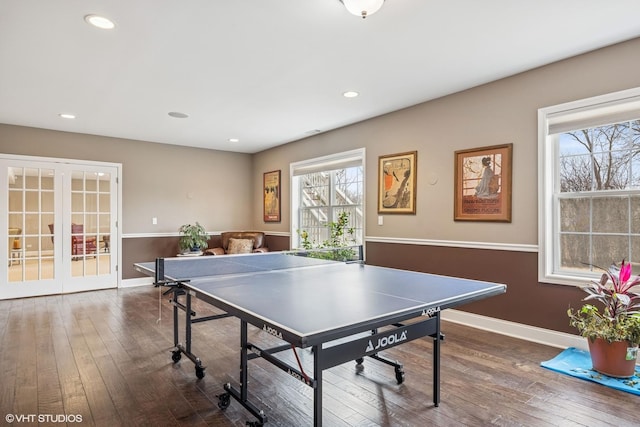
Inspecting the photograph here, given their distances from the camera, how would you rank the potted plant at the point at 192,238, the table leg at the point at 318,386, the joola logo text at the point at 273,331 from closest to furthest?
the joola logo text at the point at 273,331
the table leg at the point at 318,386
the potted plant at the point at 192,238

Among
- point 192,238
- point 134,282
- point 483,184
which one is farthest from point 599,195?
point 134,282

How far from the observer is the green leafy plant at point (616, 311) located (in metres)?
2.56

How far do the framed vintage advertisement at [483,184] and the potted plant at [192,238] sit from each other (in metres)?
4.42

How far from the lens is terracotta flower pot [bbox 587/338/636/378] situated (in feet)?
8.46

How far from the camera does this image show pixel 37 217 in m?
5.45

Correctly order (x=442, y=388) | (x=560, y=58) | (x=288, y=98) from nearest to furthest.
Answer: (x=442, y=388), (x=560, y=58), (x=288, y=98)

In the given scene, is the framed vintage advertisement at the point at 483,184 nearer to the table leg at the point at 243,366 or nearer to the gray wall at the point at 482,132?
the gray wall at the point at 482,132

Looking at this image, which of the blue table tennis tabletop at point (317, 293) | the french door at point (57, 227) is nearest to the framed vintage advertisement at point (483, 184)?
the blue table tennis tabletop at point (317, 293)

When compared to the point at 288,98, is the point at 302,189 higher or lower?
lower

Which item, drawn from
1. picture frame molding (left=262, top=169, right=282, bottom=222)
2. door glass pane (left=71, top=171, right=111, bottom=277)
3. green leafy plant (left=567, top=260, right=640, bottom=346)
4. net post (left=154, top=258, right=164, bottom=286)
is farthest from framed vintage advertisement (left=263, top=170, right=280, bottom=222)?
green leafy plant (left=567, top=260, right=640, bottom=346)

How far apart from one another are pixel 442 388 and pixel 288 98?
3245 millimetres

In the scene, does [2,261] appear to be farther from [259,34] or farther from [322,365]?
[322,365]

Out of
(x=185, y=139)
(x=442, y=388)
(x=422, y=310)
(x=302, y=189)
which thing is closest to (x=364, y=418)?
(x=442, y=388)

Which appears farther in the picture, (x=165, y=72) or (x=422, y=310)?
(x=165, y=72)
